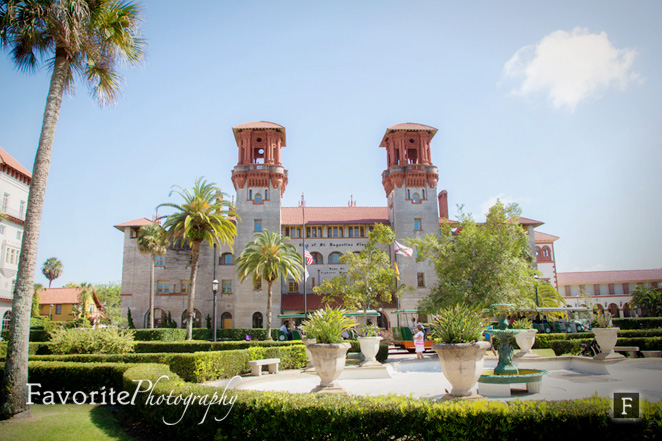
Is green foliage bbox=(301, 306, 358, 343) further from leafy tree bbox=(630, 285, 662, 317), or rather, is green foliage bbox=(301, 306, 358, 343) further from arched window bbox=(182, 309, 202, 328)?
leafy tree bbox=(630, 285, 662, 317)

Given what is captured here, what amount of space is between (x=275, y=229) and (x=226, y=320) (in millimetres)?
11745

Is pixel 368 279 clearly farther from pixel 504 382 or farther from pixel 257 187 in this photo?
pixel 504 382

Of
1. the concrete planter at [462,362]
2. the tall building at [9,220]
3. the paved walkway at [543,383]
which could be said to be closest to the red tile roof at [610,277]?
the paved walkway at [543,383]

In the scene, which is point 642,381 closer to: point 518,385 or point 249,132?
point 518,385

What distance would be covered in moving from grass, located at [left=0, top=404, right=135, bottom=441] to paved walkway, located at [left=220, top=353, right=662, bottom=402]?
5491 millimetres

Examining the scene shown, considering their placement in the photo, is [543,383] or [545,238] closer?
[543,383]

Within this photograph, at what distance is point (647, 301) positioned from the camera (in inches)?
2509

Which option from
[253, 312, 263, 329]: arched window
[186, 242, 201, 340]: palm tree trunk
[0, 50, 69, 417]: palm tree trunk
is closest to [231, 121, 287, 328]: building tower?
[253, 312, 263, 329]: arched window

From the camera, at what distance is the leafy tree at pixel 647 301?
62656 millimetres

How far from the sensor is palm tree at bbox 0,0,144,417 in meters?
11.1

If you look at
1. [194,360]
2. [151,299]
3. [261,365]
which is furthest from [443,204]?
[194,360]

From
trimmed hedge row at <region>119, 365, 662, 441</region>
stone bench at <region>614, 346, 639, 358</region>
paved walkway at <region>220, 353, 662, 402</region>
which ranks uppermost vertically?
trimmed hedge row at <region>119, 365, 662, 441</region>

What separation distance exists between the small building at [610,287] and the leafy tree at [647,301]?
5.21 metres

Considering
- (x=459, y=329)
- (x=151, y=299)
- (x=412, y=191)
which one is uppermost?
(x=412, y=191)
